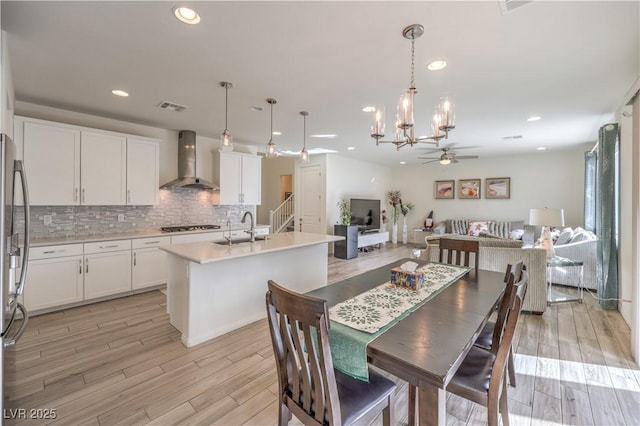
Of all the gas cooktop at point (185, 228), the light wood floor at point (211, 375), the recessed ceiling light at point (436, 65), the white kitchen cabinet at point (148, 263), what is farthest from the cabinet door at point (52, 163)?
the recessed ceiling light at point (436, 65)

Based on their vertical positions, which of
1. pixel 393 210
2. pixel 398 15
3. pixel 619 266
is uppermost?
pixel 398 15

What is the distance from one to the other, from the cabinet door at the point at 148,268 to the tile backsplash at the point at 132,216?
0.69m


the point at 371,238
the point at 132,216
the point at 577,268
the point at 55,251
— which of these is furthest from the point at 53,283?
the point at 577,268

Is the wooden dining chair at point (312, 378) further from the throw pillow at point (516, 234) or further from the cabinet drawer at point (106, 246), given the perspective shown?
the throw pillow at point (516, 234)

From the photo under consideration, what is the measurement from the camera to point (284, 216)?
27.4 feet

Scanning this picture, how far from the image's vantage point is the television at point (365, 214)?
7402 millimetres

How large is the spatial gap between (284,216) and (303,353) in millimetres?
7187

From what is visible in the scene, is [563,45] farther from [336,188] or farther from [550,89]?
[336,188]

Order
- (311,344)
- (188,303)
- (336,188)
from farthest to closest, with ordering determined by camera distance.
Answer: (336,188) < (188,303) < (311,344)

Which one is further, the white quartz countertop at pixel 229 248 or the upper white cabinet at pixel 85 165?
the upper white cabinet at pixel 85 165

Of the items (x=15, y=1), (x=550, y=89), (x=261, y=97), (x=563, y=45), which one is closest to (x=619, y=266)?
(x=550, y=89)

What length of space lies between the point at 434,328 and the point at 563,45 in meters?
2.44

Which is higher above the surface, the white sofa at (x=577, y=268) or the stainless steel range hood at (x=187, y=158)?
the stainless steel range hood at (x=187, y=158)

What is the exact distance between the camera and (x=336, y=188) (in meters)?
7.30
